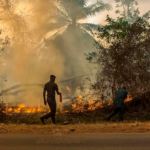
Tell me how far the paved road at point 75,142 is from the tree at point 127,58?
6.26 metres

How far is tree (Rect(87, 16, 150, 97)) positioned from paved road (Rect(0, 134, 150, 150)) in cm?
626

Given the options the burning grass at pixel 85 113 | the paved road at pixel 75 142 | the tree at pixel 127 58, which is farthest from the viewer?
the tree at pixel 127 58

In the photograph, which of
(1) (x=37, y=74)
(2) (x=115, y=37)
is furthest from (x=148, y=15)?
(1) (x=37, y=74)

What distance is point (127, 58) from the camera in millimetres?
13602

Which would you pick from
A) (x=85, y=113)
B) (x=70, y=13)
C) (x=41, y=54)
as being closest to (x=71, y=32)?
(x=70, y=13)

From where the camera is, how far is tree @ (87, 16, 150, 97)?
13469 millimetres

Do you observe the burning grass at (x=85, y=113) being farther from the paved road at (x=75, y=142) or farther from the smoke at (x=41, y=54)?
the smoke at (x=41, y=54)

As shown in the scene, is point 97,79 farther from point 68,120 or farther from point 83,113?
point 68,120

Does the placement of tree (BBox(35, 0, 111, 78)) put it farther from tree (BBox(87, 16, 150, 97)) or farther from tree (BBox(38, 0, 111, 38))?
tree (BBox(87, 16, 150, 97))

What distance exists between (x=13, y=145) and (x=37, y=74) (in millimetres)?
17846

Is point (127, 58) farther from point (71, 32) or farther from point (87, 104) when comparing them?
point (71, 32)

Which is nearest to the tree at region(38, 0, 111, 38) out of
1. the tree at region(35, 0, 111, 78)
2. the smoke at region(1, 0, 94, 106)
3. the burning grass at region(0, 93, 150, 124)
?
the tree at region(35, 0, 111, 78)

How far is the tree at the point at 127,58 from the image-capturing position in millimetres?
13469

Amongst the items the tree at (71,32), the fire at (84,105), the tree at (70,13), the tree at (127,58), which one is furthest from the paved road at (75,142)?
the tree at (70,13)
